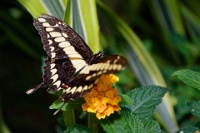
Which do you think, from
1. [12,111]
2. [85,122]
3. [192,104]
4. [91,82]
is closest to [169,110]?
[85,122]

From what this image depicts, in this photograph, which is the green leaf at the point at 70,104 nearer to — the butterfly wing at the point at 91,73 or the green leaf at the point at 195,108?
the butterfly wing at the point at 91,73

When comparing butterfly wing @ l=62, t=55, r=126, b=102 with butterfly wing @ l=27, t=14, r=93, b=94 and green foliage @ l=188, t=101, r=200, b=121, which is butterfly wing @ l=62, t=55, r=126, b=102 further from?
green foliage @ l=188, t=101, r=200, b=121

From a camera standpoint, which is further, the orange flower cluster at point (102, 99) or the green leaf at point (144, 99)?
the green leaf at point (144, 99)

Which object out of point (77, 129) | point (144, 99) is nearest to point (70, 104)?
point (77, 129)

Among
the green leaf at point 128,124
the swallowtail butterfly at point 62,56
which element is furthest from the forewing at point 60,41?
the green leaf at point 128,124

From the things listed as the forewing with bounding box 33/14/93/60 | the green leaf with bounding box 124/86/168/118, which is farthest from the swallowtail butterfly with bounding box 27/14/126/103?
the green leaf with bounding box 124/86/168/118

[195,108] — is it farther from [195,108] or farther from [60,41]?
[60,41]

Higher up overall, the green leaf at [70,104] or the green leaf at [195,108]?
the green leaf at [70,104]
